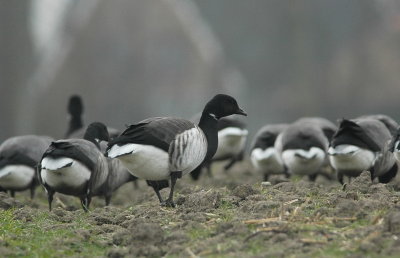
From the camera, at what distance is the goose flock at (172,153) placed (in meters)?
8.78

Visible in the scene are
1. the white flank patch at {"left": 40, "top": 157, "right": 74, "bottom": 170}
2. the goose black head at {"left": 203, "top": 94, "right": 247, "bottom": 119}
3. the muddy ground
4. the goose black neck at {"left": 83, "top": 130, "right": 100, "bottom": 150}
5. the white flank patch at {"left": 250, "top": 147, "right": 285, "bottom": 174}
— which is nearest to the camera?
the muddy ground

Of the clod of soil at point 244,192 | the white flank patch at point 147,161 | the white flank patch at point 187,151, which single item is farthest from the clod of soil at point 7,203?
the clod of soil at point 244,192

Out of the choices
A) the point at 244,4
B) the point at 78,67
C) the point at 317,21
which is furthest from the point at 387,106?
the point at 78,67

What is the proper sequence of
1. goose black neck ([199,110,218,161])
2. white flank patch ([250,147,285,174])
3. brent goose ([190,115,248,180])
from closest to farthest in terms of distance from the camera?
goose black neck ([199,110,218,161]), white flank patch ([250,147,285,174]), brent goose ([190,115,248,180])

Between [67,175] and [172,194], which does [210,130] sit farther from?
[67,175]

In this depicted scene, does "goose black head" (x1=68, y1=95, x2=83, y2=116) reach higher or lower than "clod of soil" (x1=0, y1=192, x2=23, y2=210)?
higher

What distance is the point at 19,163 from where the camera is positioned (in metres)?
11.6

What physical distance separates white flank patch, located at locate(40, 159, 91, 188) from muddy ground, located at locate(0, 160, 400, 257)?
0.62 metres

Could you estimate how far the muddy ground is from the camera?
6336 mm

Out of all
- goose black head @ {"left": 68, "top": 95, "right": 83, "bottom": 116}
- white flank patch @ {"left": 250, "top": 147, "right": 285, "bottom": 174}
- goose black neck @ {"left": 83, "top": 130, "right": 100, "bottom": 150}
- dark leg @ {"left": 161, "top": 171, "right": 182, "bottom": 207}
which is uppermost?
goose black head @ {"left": 68, "top": 95, "right": 83, "bottom": 116}

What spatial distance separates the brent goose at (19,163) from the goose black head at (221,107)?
333 cm

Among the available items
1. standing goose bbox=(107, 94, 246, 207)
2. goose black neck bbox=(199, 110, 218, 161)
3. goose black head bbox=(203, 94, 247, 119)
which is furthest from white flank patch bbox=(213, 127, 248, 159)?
standing goose bbox=(107, 94, 246, 207)

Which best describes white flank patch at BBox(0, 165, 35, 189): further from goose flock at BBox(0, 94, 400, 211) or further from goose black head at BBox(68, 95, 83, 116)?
goose black head at BBox(68, 95, 83, 116)

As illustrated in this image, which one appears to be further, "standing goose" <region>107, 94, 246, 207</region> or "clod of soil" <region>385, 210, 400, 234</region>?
"standing goose" <region>107, 94, 246, 207</region>
